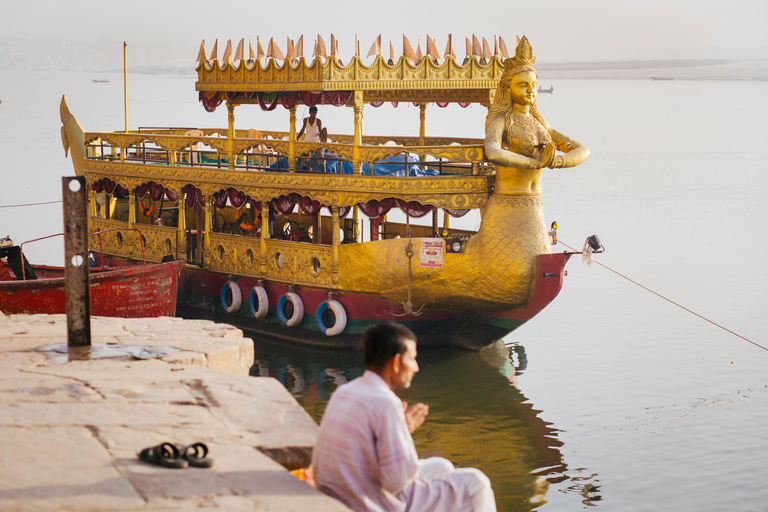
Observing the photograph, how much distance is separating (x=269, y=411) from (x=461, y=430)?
6.45 meters

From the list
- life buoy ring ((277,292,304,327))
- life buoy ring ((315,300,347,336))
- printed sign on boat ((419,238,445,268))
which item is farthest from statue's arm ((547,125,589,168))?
life buoy ring ((277,292,304,327))

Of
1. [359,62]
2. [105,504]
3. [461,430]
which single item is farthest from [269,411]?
[359,62]

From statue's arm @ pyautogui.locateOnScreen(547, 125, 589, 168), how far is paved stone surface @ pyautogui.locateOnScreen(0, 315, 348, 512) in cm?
668

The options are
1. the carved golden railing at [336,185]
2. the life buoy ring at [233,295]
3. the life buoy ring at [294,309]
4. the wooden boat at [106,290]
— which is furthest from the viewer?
the life buoy ring at [233,295]

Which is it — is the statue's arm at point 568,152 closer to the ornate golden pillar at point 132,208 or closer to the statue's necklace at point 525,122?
the statue's necklace at point 525,122

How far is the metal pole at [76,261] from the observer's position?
7.83 m

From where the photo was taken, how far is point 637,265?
82.6 feet

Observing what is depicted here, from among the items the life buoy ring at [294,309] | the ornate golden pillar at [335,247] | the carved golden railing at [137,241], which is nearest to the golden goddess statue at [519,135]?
the ornate golden pillar at [335,247]

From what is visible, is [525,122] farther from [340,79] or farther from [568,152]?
[340,79]

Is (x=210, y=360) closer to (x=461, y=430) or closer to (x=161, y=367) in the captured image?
(x=161, y=367)

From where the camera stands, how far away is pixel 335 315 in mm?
15086

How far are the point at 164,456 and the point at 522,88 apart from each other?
31.2 feet

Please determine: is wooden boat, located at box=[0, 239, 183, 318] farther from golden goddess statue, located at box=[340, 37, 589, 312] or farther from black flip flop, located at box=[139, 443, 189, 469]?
black flip flop, located at box=[139, 443, 189, 469]

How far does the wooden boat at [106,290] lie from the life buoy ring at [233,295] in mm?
995
